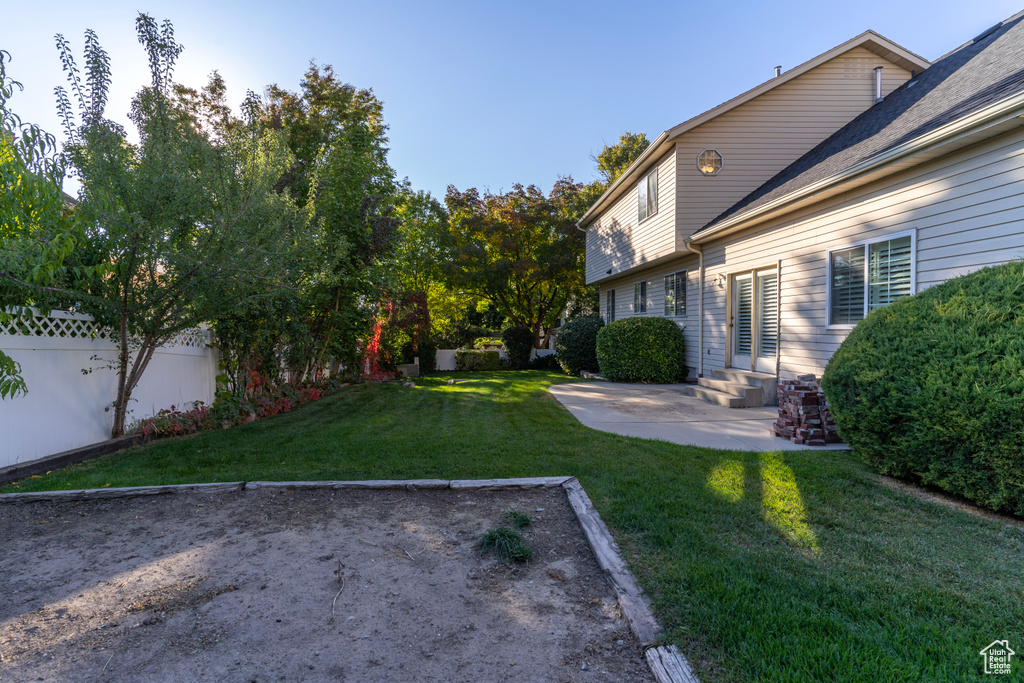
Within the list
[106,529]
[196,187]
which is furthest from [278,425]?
[106,529]

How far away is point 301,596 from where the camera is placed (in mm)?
2557

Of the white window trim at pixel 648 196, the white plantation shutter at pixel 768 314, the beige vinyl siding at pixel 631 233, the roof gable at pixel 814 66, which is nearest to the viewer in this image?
the white plantation shutter at pixel 768 314

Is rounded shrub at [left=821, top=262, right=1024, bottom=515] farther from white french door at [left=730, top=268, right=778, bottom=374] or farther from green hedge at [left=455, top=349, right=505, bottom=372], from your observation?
green hedge at [left=455, top=349, right=505, bottom=372]

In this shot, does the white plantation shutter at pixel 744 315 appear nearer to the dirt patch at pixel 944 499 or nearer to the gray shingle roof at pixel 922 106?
the gray shingle roof at pixel 922 106

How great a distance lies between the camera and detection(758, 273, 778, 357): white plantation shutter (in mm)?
8688

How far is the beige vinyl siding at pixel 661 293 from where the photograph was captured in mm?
11273

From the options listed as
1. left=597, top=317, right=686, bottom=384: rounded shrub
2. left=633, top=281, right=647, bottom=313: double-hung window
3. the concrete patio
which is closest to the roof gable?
left=597, top=317, right=686, bottom=384: rounded shrub

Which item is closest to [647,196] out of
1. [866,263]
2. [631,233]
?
[631,233]

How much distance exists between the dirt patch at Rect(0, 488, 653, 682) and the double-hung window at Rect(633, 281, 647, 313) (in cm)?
1125

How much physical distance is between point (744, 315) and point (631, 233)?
15.6 ft

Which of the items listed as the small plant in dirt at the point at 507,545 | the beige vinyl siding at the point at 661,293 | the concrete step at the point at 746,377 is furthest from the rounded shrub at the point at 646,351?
the small plant in dirt at the point at 507,545

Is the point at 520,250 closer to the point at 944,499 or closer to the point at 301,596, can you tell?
the point at 944,499

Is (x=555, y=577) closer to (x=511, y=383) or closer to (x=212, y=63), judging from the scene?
(x=511, y=383)

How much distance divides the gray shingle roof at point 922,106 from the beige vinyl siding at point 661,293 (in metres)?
1.37
